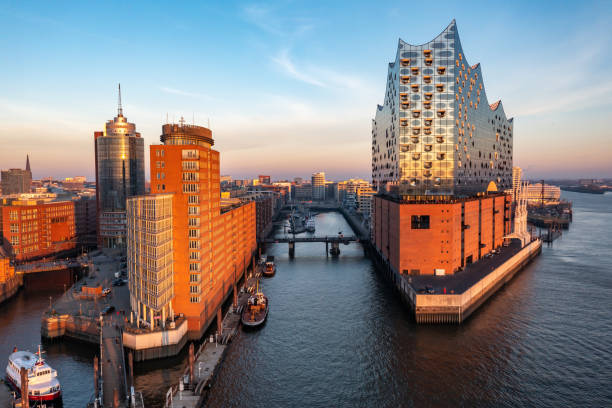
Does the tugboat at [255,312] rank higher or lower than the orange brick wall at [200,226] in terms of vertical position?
lower

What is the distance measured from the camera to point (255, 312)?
71.8 m

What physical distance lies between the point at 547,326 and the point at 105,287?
298ft

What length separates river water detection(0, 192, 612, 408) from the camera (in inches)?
1844

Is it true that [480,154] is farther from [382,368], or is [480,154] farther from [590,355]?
[382,368]

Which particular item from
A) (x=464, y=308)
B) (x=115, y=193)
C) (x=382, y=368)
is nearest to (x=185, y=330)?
(x=382, y=368)

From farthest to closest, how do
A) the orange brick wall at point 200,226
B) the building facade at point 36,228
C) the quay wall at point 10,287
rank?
the building facade at point 36,228 → the quay wall at point 10,287 → the orange brick wall at point 200,226

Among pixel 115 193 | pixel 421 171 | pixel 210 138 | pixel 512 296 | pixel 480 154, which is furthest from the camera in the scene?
pixel 115 193

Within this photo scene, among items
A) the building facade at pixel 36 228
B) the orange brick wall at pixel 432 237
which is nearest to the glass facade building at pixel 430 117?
the orange brick wall at pixel 432 237

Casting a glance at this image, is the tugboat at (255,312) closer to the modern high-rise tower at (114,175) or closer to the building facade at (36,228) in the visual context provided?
the modern high-rise tower at (114,175)

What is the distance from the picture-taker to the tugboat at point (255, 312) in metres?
67.9

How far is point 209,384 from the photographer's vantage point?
47.6 meters

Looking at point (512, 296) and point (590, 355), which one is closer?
point (590, 355)

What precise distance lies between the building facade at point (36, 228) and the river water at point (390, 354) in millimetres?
32822

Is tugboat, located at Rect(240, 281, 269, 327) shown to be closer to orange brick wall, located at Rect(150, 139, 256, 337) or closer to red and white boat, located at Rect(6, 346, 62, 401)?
orange brick wall, located at Rect(150, 139, 256, 337)
